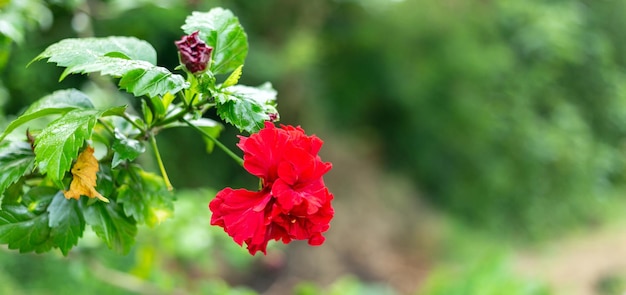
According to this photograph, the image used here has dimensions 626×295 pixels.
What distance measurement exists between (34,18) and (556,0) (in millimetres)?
3870

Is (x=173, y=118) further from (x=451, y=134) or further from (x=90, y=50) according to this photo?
(x=451, y=134)

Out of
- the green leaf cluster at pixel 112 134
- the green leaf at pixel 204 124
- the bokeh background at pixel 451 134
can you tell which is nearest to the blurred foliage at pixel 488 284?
the bokeh background at pixel 451 134

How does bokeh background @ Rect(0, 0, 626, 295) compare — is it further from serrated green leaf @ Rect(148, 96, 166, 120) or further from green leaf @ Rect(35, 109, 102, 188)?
green leaf @ Rect(35, 109, 102, 188)

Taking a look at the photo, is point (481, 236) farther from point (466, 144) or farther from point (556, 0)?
point (556, 0)

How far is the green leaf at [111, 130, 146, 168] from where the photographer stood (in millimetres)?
636

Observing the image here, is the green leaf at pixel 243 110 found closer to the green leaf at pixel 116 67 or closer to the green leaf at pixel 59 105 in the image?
the green leaf at pixel 116 67

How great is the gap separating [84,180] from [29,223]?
0.10 m

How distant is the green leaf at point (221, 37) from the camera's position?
674mm

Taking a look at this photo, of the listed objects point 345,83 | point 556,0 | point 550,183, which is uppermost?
point 556,0

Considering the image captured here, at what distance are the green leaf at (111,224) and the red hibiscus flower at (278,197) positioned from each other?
0.53 ft

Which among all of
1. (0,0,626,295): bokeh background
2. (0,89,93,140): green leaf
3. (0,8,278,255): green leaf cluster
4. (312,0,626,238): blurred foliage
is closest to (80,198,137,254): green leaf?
(0,8,278,255): green leaf cluster

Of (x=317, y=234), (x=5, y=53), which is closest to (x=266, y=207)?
(x=317, y=234)

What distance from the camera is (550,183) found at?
4.44 meters

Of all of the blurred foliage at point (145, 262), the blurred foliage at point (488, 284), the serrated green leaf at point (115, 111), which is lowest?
the blurred foliage at point (145, 262)
